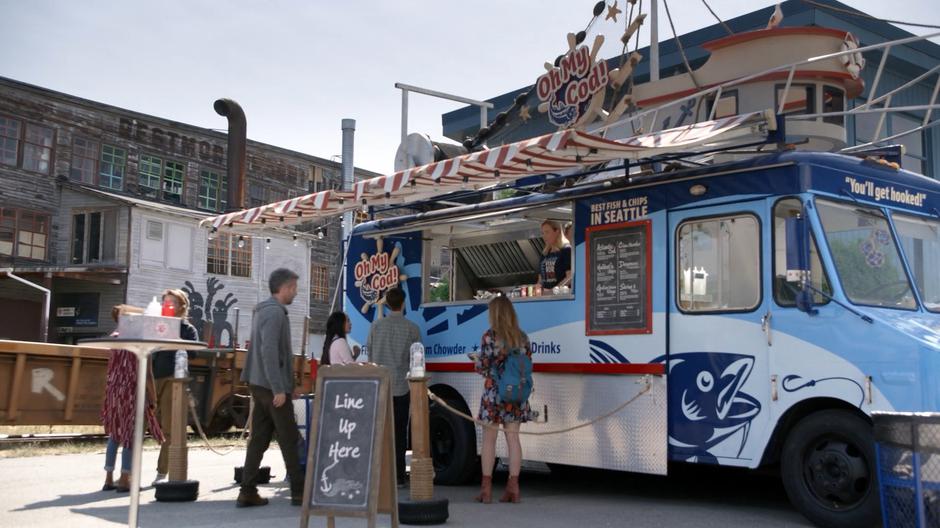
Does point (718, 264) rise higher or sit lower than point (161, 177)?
lower

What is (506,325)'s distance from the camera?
884 centimetres

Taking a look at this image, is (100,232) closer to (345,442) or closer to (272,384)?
(272,384)

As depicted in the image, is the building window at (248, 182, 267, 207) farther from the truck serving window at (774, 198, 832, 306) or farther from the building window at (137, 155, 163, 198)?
the truck serving window at (774, 198, 832, 306)

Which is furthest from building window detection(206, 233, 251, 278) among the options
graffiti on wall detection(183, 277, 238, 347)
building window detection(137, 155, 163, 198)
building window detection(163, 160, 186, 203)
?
building window detection(137, 155, 163, 198)

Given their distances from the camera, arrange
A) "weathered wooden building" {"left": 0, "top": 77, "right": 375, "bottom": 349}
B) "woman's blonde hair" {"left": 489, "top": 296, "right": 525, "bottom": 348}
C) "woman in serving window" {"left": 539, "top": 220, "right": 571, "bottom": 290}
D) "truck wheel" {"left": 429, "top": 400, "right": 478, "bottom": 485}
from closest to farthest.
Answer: "woman's blonde hair" {"left": 489, "top": 296, "right": 525, "bottom": 348} < "woman in serving window" {"left": 539, "top": 220, "right": 571, "bottom": 290} < "truck wheel" {"left": 429, "top": 400, "right": 478, "bottom": 485} < "weathered wooden building" {"left": 0, "top": 77, "right": 375, "bottom": 349}

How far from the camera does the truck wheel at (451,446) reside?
1012 cm

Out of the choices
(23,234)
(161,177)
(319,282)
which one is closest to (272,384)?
(23,234)

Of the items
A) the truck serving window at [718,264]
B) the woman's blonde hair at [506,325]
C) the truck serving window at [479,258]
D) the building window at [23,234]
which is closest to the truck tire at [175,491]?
the woman's blonde hair at [506,325]

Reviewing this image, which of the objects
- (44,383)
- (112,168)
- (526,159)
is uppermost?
(112,168)

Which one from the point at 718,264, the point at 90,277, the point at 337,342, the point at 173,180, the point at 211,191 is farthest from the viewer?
the point at 211,191

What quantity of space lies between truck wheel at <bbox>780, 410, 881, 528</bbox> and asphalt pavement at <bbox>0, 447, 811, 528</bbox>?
340 millimetres

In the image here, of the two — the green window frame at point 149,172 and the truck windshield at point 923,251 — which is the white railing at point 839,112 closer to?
the truck windshield at point 923,251

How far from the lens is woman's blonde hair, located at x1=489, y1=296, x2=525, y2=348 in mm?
8812

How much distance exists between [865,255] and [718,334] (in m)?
1.27
